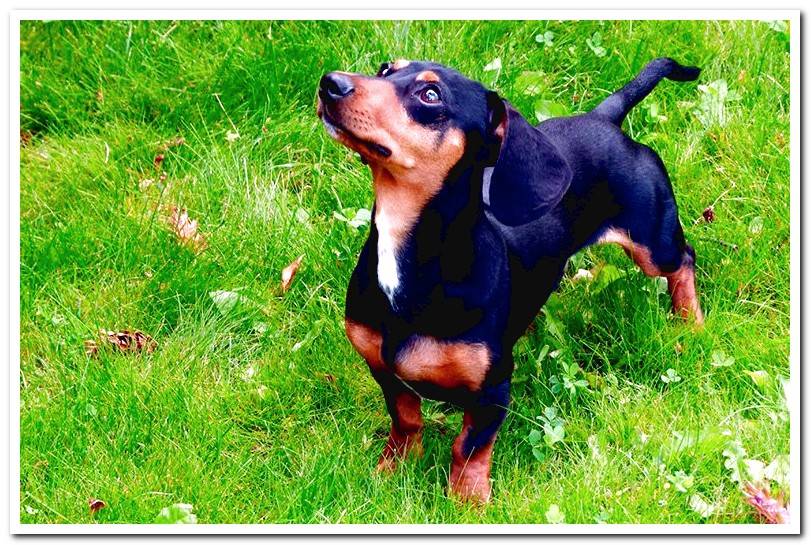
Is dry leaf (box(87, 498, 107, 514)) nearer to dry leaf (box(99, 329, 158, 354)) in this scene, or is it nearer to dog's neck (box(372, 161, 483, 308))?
dry leaf (box(99, 329, 158, 354))

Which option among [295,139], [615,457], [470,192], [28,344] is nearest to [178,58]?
[295,139]

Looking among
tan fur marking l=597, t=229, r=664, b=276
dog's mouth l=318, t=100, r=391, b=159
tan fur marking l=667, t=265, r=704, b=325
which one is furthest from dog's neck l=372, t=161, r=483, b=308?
tan fur marking l=667, t=265, r=704, b=325

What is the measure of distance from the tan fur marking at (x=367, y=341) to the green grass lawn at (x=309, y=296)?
46cm

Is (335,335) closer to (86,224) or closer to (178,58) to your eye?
(86,224)

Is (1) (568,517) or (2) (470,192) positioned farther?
(1) (568,517)

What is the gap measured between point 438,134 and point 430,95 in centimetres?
11

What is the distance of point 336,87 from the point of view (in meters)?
2.81

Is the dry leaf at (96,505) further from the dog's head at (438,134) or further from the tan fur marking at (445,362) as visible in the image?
the dog's head at (438,134)

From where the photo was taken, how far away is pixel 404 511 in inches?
136

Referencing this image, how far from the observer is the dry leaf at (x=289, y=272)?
14.1ft

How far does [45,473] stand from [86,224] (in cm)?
127

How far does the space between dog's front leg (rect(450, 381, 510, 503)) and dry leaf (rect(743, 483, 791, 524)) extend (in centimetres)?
83

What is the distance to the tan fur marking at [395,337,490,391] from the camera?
317 cm

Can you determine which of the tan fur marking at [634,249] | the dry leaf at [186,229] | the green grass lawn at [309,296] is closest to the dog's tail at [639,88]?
the tan fur marking at [634,249]
